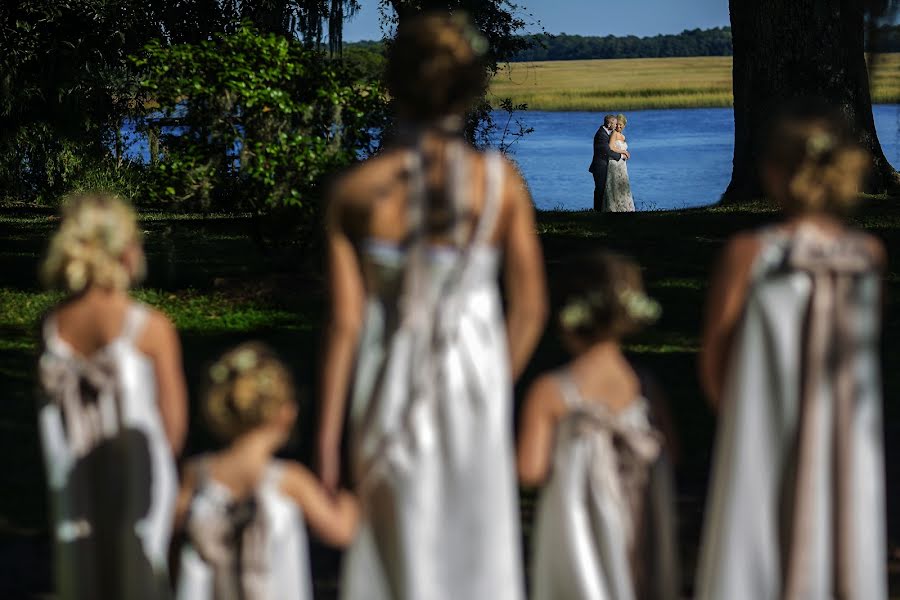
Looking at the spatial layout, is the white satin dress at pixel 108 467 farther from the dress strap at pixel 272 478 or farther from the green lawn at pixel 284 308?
the green lawn at pixel 284 308

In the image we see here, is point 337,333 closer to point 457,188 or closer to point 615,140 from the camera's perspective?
point 457,188

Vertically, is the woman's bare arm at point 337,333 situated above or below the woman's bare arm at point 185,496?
above

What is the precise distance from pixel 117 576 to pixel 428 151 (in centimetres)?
147

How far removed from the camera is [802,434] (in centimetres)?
356

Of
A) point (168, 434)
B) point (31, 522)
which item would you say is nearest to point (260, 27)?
point (31, 522)

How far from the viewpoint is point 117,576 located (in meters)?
3.80

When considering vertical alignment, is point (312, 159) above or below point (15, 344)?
above

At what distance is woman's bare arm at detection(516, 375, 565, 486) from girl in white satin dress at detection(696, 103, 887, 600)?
43 centimetres

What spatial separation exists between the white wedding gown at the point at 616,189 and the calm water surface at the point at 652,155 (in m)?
Answer: 1.09

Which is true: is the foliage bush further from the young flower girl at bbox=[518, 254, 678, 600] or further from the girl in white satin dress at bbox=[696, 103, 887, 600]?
the girl in white satin dress at bbox=[696, 103, 887, 600]

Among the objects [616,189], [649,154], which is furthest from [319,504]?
[649,154]

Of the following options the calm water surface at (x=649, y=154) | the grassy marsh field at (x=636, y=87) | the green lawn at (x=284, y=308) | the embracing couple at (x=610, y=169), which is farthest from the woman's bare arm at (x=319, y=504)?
the grassy marsh field at (x=636, y=87)

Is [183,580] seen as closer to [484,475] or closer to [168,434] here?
[168,434]

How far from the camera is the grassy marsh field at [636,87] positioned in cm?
5225
